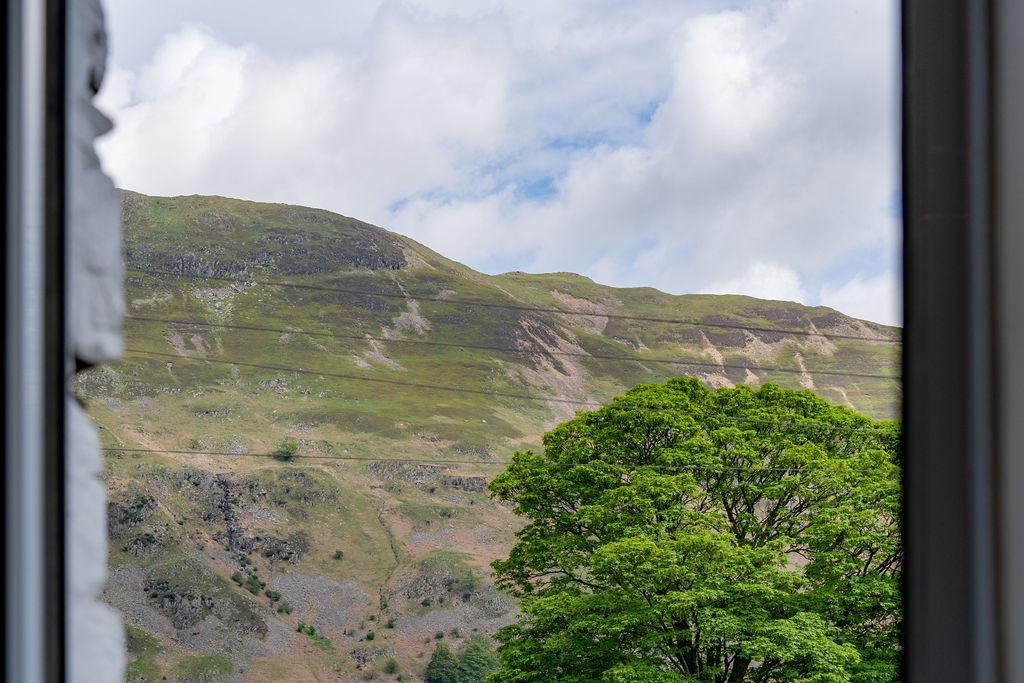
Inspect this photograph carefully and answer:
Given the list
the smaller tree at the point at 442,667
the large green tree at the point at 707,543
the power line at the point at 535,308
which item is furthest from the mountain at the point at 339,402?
the large green tree at the point at 707,543

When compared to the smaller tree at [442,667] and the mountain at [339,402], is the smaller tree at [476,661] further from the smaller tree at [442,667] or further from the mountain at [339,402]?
the mountain at [339,402]

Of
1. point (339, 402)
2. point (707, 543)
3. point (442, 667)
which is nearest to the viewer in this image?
point (707, 543)

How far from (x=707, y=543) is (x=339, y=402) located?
868cm

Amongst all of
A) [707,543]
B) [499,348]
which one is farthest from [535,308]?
[707,543]

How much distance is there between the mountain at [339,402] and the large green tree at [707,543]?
14.5 feet

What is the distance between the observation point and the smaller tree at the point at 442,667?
9.77m

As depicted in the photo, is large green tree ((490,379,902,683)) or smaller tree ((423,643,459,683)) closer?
large green tree ((490,379,902,683))

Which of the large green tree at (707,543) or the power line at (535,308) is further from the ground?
the power line at (535,308)

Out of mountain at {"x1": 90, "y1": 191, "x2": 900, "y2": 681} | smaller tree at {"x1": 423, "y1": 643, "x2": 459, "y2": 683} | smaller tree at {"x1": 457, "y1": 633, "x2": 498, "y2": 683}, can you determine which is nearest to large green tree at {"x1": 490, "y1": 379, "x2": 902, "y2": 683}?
smaller tree at {"x1": 457, "y1": 633, "x2": 498, "y2": 683}

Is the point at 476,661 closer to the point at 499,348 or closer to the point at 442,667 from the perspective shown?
the point at 442,667

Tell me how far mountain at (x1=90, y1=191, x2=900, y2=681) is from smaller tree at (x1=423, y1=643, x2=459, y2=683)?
19 cm

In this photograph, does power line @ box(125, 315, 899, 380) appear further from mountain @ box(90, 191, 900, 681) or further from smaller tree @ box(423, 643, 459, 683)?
smaller tree @ box(423, 643, 459, 683)

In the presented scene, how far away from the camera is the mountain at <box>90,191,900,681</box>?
34.3 ft

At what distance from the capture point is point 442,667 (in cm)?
981
